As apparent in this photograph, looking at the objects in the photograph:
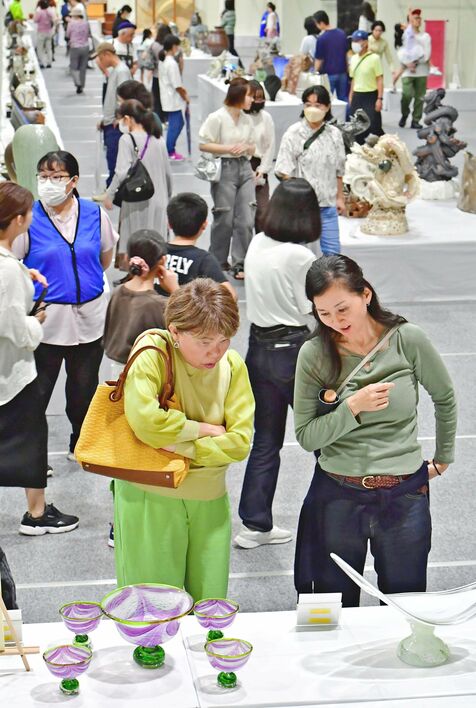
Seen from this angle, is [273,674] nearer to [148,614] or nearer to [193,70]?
[148,614]

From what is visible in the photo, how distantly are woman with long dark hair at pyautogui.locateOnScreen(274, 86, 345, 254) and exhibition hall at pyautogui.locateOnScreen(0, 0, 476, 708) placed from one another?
0.05 ft

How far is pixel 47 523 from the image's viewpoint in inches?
190

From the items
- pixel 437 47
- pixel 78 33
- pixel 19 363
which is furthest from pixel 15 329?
pixel 437 47

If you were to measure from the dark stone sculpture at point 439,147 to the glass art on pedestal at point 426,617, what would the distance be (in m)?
7.61

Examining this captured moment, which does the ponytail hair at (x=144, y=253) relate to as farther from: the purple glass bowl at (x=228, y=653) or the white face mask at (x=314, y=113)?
the white face mask at (x=314, y=113)

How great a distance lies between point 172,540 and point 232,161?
5437mm

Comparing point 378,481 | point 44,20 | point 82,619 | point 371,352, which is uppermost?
point 44,20

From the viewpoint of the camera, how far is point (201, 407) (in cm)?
317

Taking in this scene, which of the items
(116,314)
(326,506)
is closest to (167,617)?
(326,506)

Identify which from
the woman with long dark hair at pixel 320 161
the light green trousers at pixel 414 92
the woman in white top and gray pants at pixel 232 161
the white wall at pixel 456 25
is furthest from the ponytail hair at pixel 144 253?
the white wall at pixel 456 25

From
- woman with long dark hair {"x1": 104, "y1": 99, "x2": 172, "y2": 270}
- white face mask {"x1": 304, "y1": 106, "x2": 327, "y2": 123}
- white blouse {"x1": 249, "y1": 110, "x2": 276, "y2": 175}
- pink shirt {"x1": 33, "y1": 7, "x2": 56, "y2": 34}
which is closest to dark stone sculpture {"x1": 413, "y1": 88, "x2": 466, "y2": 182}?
white blouse {"x1": 249, "y1": 110, "x2": 276, "y2": 175}

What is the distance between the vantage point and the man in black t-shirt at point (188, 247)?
15.4 feet

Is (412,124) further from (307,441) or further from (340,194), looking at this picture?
(307,441)

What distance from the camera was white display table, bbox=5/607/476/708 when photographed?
96.6 inches
